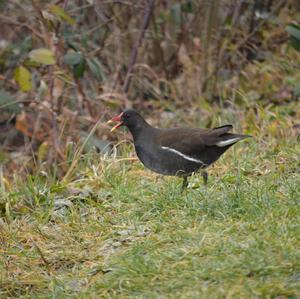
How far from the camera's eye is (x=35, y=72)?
360 inches

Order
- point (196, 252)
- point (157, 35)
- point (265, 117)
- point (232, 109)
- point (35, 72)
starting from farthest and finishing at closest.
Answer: point (157, 35) → point (35, 72) → point (232, 109) → point (265, 117) → point (196, 252)

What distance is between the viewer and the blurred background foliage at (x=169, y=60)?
8.82 metres

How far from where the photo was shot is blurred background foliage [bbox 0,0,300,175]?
28.9 ft

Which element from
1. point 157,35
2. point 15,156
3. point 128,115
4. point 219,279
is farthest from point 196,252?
point 157,35

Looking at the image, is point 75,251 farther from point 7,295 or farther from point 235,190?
point 235,190

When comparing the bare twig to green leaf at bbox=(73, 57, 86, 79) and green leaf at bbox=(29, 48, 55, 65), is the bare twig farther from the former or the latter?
green leaf at bbox=(29, 48, 55, 65)

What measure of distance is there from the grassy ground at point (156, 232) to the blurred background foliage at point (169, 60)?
7.50 feet

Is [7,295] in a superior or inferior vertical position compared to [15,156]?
superior

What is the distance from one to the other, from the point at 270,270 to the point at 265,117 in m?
3.57

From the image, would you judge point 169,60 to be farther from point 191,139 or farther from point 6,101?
point 191,139

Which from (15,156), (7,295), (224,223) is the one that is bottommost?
(15,156)

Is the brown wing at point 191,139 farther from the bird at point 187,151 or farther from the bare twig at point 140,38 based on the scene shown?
the bare twig at point 140,38

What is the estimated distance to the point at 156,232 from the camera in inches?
198

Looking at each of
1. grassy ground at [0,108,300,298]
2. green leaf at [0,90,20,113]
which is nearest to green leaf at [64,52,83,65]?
green leaf at [0,90,20,113]
